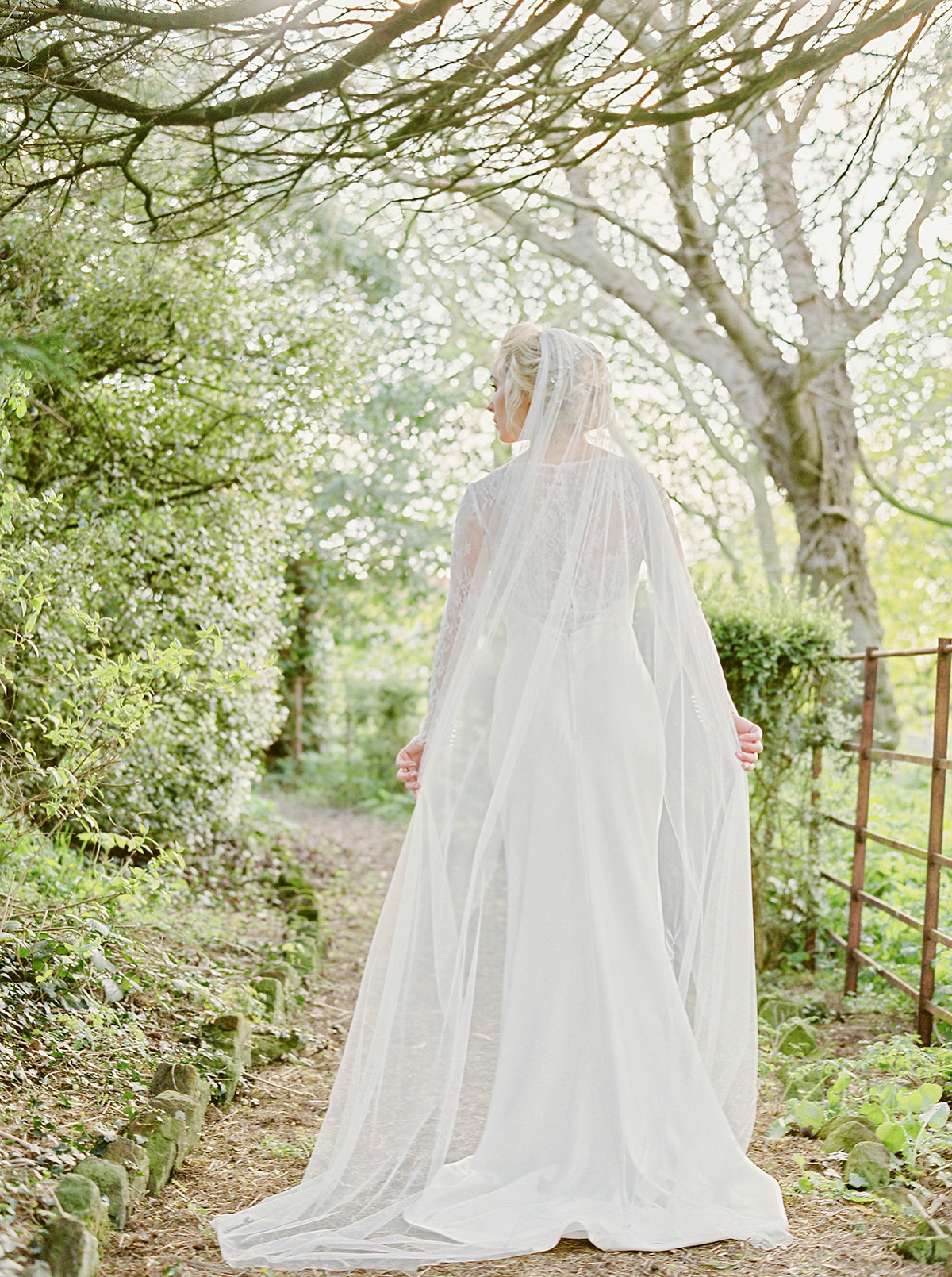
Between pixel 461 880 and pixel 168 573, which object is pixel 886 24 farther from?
pixel 168 573

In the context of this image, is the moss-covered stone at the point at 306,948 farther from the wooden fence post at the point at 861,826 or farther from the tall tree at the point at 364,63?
the tall tree at the point at 364,63

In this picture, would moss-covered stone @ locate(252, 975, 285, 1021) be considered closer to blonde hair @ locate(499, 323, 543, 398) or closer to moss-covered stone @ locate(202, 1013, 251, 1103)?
moss-covered stone @ locate(202, 1013, 251, 1103)

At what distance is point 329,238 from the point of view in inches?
420

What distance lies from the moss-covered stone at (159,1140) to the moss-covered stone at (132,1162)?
38 mm

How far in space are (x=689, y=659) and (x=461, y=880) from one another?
90cm

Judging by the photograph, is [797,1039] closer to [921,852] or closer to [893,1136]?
[921,852]

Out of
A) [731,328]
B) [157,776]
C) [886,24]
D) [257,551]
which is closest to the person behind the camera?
A: [886,24]

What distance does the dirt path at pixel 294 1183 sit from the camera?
2488 millimetres

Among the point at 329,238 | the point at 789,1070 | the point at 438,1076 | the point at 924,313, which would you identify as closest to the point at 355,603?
the point at 329,238

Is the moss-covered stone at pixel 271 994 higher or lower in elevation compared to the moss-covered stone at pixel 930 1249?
lower

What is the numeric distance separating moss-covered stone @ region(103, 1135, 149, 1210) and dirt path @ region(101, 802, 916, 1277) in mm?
53

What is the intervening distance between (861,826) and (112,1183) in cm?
364

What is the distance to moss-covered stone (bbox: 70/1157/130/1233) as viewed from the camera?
8.43 feet

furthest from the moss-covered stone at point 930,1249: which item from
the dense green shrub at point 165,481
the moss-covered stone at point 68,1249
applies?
the dense green shrub at point 165,481
